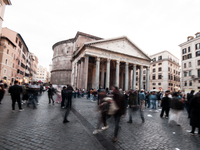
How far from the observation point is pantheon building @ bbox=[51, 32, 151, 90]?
2464 centimetres

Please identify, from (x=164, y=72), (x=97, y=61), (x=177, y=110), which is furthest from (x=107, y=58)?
(x=164, y=72)

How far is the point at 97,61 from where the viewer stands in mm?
24844

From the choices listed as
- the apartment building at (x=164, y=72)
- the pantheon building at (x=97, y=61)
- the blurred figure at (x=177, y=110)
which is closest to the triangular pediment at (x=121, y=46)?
the pantheon building at (x=97, y=61)

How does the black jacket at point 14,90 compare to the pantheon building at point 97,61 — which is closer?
the black jacket at point 14,90

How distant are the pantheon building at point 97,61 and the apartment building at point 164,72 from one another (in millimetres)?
17248

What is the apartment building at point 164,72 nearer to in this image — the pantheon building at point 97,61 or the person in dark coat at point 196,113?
the pantheon building at point 97,61

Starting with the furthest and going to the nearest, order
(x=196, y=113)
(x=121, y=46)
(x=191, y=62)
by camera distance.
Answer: (x=191, y=62) < (x=121, y=46) < (x=196, y=113)

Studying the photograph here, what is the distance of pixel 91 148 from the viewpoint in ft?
10.3

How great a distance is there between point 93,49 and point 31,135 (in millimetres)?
21884

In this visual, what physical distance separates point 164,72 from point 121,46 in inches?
1034

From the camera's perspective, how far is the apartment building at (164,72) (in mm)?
45281

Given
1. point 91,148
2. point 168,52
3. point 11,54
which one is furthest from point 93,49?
point 168,52

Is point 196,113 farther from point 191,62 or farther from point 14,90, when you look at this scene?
point 191,62

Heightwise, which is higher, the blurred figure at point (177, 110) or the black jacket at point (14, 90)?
the black jacket at point (14, 90)
